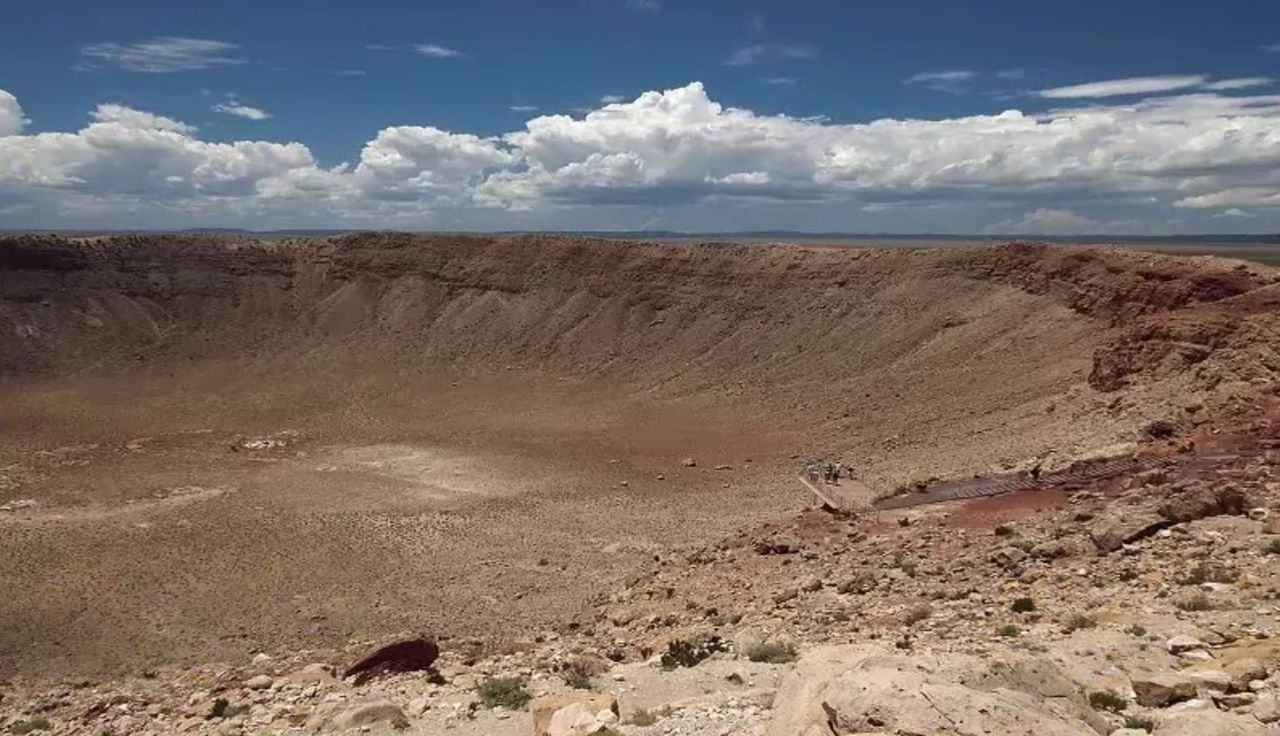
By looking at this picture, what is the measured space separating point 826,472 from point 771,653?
17.6 m

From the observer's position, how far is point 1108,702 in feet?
32.0

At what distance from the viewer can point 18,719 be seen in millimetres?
16328

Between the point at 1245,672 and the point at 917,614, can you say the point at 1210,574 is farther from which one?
the point at 1245,672

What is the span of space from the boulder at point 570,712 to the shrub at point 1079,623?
647 centimetres

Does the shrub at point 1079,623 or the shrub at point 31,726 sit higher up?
the shrub at point 1079,623

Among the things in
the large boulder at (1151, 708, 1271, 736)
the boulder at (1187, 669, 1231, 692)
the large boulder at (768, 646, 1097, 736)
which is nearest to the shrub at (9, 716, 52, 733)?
the large boulder at (768, 646, 1097, 736)

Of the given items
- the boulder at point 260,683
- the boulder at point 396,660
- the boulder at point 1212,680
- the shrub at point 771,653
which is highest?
the boulder at point 1212,680

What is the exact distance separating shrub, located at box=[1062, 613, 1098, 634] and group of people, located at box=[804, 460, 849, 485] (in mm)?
16462

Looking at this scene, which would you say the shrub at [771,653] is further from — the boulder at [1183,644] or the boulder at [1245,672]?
A: the boulder at [1245,672]

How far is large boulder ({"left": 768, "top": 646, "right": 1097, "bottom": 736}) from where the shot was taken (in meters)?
7.73

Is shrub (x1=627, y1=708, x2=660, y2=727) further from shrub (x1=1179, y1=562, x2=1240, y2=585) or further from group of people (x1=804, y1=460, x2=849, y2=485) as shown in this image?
group of people (x1=804, y1=460, x2=849, y2=485)

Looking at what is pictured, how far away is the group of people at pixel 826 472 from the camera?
30.3 meters

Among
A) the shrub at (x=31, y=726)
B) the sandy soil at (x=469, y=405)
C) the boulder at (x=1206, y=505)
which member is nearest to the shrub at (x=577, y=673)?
the sandy soil at (x=469, y=405)

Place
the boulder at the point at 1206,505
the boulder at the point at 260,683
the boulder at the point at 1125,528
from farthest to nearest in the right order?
the boulder at the point at 1206,505 < the boulder at the point at 1125,528 < the boulder at the point at 260,683
